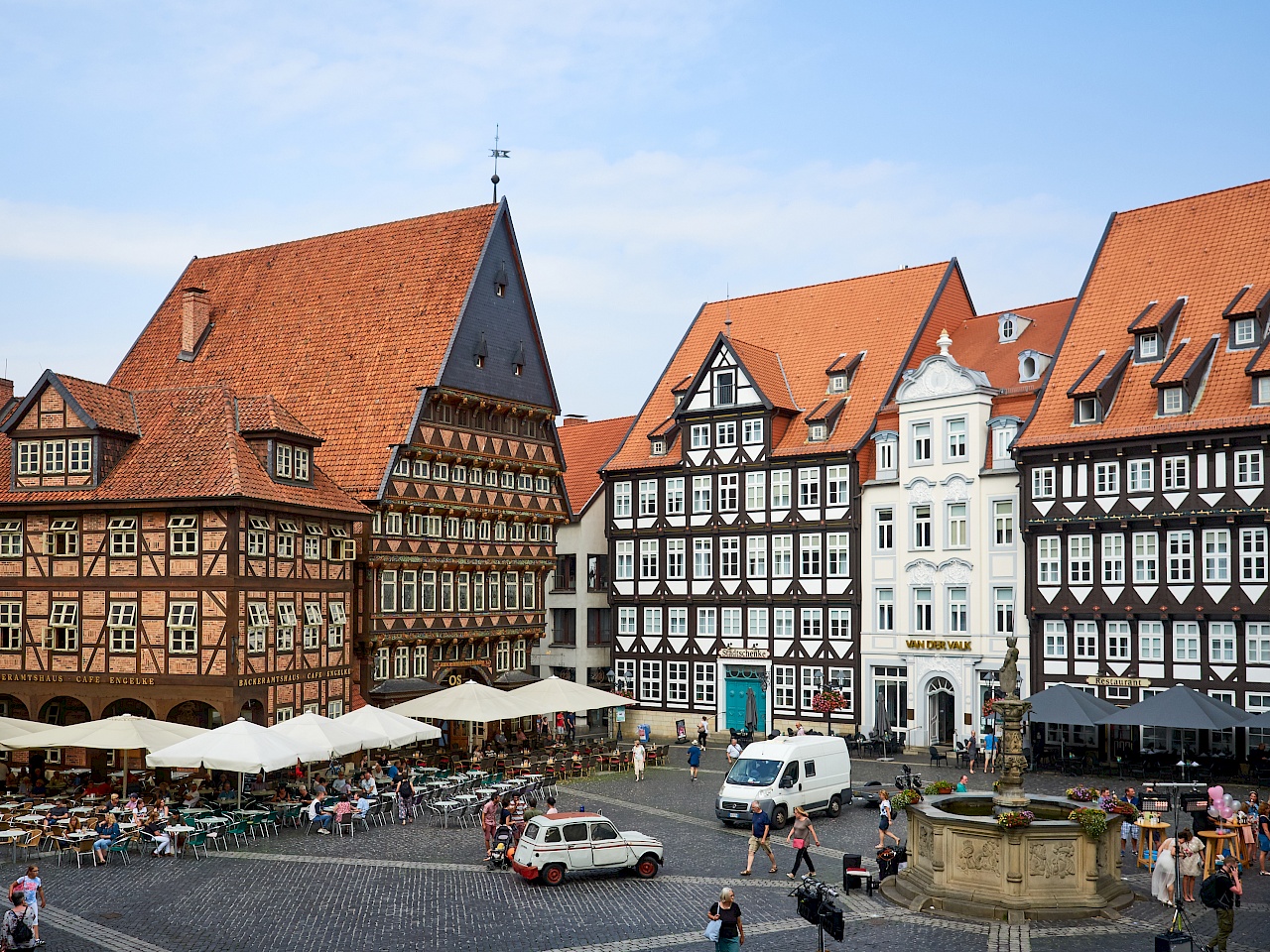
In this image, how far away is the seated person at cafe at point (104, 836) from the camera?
2703 cm

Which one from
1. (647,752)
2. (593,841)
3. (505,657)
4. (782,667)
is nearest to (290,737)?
(593,841)

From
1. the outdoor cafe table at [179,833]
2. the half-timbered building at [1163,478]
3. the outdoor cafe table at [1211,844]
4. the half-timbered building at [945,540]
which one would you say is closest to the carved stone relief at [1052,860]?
the outdoor cafe table at [1211,844]

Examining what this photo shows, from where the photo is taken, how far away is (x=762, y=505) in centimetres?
5131

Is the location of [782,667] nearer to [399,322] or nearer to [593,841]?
[399,322]

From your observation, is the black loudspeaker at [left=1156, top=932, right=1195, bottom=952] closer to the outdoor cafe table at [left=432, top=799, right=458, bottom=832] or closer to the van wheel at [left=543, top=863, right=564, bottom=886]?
the van wheel at [left=543, top=863, right=564, bottom=886]

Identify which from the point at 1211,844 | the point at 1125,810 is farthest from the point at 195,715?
the point at 1211,844

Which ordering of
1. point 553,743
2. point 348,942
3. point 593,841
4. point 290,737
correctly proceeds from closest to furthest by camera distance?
point 348,942 → point 593,841 → point 290,737 → point 553,743

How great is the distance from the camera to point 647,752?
144ft

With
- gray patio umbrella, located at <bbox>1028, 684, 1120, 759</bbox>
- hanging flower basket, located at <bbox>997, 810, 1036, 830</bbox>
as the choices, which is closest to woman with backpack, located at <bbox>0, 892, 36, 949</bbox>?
hanging flower basket, located at <bbox>997, 810, 1036, 830</bbox>

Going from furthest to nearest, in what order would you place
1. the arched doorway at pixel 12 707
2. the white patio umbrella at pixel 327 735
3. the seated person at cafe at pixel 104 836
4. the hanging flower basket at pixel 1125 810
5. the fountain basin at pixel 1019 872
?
the arched doorway at pixel 12 707 < the white patio umbrella at pixel 327 735 < the seated person at cafe at pixel 104 836 < the hanging flower basket at pixel 1125 810 < the fountain basin at pixel 1019 872

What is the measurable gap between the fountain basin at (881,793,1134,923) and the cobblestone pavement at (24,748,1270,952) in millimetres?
367

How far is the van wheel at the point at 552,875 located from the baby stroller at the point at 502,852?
199 centimetres

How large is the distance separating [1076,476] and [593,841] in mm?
23815

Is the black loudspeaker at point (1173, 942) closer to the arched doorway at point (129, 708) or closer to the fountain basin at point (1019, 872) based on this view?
the fountain basin at point (1019, 872)
